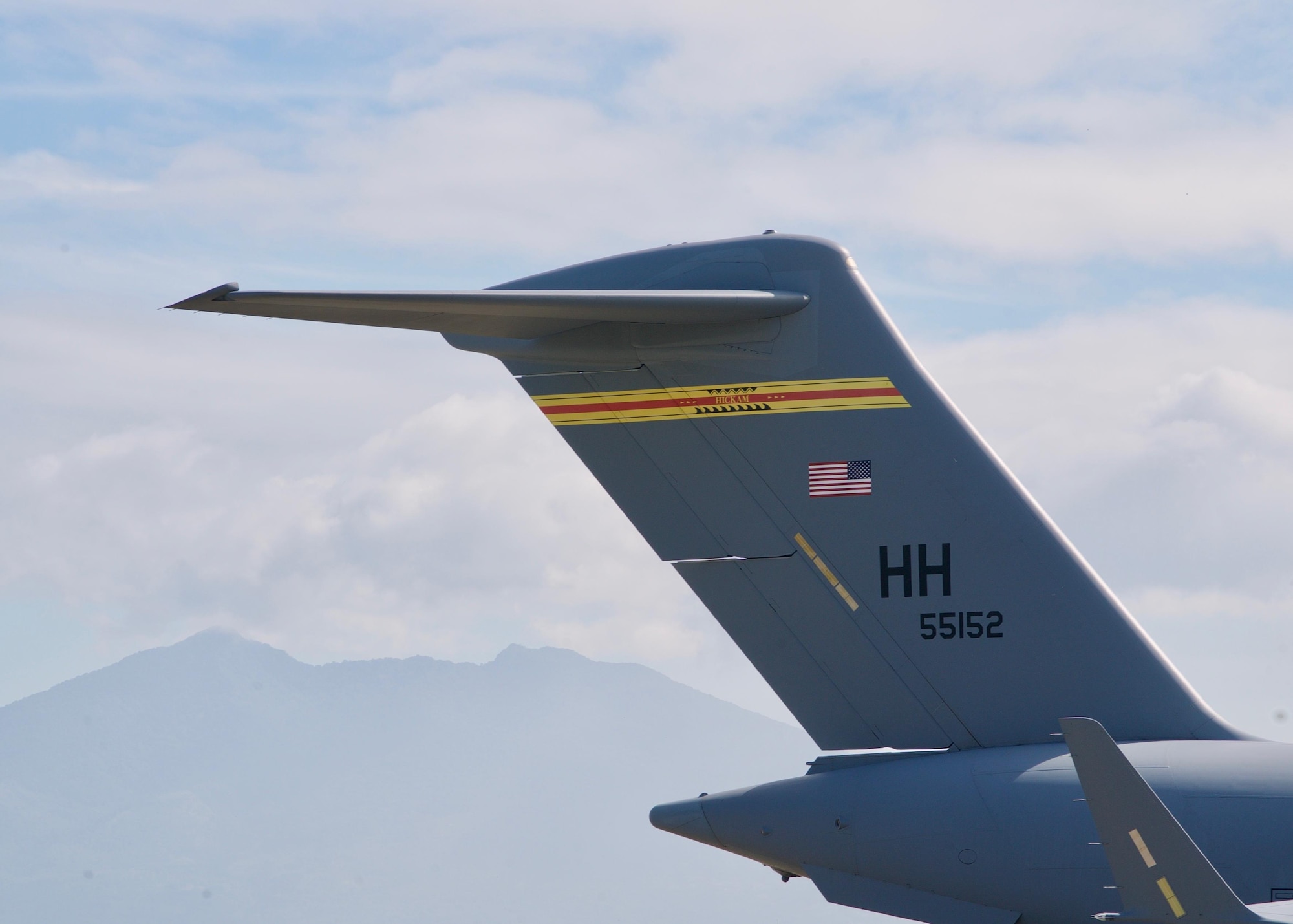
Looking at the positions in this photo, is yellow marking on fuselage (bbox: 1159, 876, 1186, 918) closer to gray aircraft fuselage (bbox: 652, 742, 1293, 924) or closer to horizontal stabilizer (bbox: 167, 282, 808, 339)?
gray aircraft fuselage (bbox: 652, 742, 1293, 924)

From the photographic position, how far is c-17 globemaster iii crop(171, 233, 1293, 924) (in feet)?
22.0

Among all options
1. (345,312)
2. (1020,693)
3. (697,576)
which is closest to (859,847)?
(1020,693)

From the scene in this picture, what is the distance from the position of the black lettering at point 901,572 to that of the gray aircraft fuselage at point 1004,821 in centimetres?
99

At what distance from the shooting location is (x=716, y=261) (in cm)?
788

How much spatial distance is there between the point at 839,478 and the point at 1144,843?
2.98m

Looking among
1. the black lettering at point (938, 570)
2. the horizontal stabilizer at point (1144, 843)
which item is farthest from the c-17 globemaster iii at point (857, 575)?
the horizontal stabilizer at point (1144, 843)

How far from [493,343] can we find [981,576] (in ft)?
11.1

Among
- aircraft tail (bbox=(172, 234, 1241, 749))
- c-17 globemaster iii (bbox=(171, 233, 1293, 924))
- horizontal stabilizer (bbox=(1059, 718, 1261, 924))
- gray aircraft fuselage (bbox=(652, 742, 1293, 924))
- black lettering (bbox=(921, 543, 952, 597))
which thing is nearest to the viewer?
horizontal stabilizer (bbox=(1059, 718, 1261, 924))

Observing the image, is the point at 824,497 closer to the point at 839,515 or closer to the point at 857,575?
the point at 839,515

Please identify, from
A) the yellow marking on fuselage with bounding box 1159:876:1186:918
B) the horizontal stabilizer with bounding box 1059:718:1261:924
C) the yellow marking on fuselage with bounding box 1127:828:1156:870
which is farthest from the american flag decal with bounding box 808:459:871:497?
the yellow marking on fuselage with bounding box 1159:876:1186:918

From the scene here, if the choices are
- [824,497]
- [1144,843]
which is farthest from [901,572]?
[1144,843]

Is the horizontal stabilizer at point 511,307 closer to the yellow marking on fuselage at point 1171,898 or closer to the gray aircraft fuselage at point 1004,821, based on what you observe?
the gray aircraft fuselage at point 1004,821

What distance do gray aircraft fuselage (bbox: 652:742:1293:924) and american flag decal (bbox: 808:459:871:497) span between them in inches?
63.6

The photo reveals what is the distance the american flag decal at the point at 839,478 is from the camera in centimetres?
755
